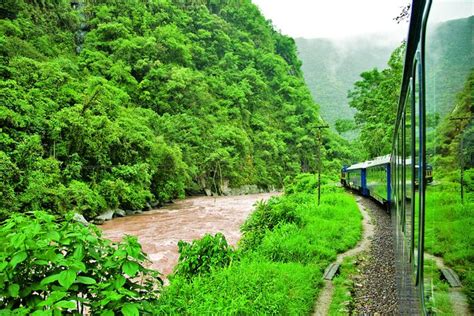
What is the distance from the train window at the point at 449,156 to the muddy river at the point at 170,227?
9.44 meters

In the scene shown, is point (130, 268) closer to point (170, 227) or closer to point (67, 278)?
point (67, 278)

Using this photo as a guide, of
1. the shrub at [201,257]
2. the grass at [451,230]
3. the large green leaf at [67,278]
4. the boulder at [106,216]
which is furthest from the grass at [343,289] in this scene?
the boulder at [106,216]

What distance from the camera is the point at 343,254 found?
905 centimetres

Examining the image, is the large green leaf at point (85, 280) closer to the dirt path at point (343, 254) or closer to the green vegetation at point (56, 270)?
the green vegetation at point (56, 270)

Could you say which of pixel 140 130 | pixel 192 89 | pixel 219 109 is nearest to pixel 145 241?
pixel 140 130

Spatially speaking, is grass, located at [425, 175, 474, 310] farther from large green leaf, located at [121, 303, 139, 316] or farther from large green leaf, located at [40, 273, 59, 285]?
large green leaf, located at [40, 273, 59, 285]

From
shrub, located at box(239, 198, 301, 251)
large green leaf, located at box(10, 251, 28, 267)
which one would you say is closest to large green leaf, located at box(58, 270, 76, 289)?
large green leaf, located at box(10, 251, 28, 267)

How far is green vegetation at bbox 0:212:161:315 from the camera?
2.49 metres

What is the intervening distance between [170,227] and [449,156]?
15957 mm

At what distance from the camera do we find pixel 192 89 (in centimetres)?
3688

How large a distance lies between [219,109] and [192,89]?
4.81m

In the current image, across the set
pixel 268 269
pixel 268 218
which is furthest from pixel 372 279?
pixel 268 218

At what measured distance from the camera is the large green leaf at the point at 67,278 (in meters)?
2.49

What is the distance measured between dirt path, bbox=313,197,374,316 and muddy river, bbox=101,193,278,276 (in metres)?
4.67
